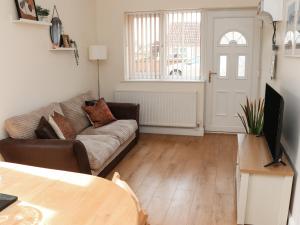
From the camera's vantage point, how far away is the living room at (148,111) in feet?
5.66

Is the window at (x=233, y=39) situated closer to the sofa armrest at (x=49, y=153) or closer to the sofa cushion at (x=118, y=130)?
the sofa cushion at (x=118, y=130)

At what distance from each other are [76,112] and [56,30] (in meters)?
1.15

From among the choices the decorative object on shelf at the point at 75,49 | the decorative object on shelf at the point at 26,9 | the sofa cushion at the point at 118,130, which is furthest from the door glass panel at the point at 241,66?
the decorative object on shelf at the point at 26,9

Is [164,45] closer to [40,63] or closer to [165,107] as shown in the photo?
[165,107]

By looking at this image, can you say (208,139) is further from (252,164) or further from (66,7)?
(66,7)

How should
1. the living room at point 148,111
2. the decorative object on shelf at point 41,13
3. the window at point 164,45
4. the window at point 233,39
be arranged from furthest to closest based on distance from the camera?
the window at point 164,45 → the window at point 233,39 → the decorative object on shelf at point 41,13 → the living room at point 148,111

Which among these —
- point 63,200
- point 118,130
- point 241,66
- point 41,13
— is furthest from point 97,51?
point 63,200

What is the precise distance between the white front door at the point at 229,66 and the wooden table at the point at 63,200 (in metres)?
4.01

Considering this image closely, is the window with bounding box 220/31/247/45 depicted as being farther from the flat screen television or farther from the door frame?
Result: the flat screen television

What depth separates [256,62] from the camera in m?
5.00

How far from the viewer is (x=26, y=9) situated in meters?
3.45

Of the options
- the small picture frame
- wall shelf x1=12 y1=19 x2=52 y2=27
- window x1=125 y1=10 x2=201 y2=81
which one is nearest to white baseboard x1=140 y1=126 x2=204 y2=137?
window x1=125 y1=10 x2=201 y2=81

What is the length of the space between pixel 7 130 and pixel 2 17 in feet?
3.88

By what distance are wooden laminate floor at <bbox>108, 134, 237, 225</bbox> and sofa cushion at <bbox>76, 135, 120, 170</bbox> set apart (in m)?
0.40
